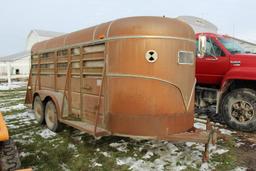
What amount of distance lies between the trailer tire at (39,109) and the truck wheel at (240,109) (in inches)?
196

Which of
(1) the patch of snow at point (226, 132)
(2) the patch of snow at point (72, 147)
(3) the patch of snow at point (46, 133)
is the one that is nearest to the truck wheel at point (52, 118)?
(3) the patch of snow at point (46, 133)

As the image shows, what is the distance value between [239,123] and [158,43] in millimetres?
3628

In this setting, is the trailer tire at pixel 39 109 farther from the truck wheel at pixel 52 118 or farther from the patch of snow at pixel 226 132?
the patch of snow at pixel 226 132

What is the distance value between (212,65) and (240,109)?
4.84 feet

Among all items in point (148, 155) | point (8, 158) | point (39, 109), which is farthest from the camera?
point (39, 109)

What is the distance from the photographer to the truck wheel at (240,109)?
6.74m

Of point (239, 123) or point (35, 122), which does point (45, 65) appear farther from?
point (239, 123)

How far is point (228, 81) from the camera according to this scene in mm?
7281

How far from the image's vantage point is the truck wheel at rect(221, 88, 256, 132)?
22.1ft

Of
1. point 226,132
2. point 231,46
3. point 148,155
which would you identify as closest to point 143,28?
point 148,155

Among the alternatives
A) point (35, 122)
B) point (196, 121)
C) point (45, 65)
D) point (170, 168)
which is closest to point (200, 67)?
point (196, 121)

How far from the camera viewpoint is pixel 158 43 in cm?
474

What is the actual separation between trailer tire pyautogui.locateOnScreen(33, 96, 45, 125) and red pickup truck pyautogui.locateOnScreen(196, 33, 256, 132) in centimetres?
453

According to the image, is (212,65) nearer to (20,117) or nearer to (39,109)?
(39,109)
